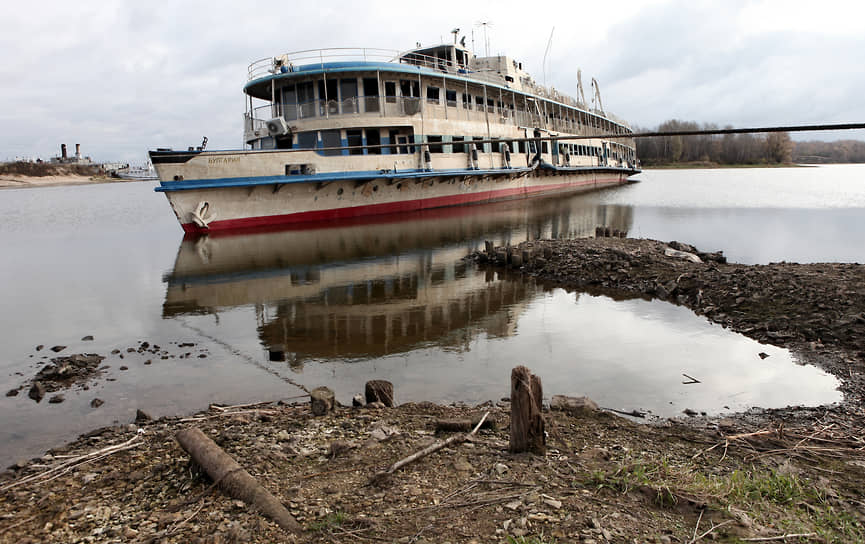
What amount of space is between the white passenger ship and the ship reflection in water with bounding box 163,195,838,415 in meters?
3.23

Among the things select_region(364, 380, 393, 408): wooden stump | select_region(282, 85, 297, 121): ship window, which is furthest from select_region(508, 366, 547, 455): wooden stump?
select_region(282, 85, 297, 121): ship window

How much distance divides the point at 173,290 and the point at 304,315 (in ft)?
15.8

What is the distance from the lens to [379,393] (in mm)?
6043

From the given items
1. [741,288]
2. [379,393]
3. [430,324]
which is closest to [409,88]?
[430,324]

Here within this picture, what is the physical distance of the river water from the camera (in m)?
6.69

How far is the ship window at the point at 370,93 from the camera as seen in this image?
2442cm

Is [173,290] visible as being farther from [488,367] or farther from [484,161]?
[484,161]

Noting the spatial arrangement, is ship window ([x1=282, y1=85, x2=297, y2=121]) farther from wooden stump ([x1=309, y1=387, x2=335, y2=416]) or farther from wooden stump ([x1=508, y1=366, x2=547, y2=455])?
wooden stump ([x1=508, y1=366, x2=547, y2=455])

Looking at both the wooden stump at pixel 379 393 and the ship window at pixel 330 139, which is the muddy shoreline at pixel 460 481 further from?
the ship window at pixel 330 139

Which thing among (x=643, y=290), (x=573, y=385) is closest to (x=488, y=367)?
(x=573, y=385)

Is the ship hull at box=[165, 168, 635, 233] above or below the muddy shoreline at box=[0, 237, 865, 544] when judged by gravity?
above

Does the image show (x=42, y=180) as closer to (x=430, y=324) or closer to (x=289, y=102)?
(x=289, y=102)

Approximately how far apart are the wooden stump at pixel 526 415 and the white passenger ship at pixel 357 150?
13.1 meters

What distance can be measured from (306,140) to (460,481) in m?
22.1
